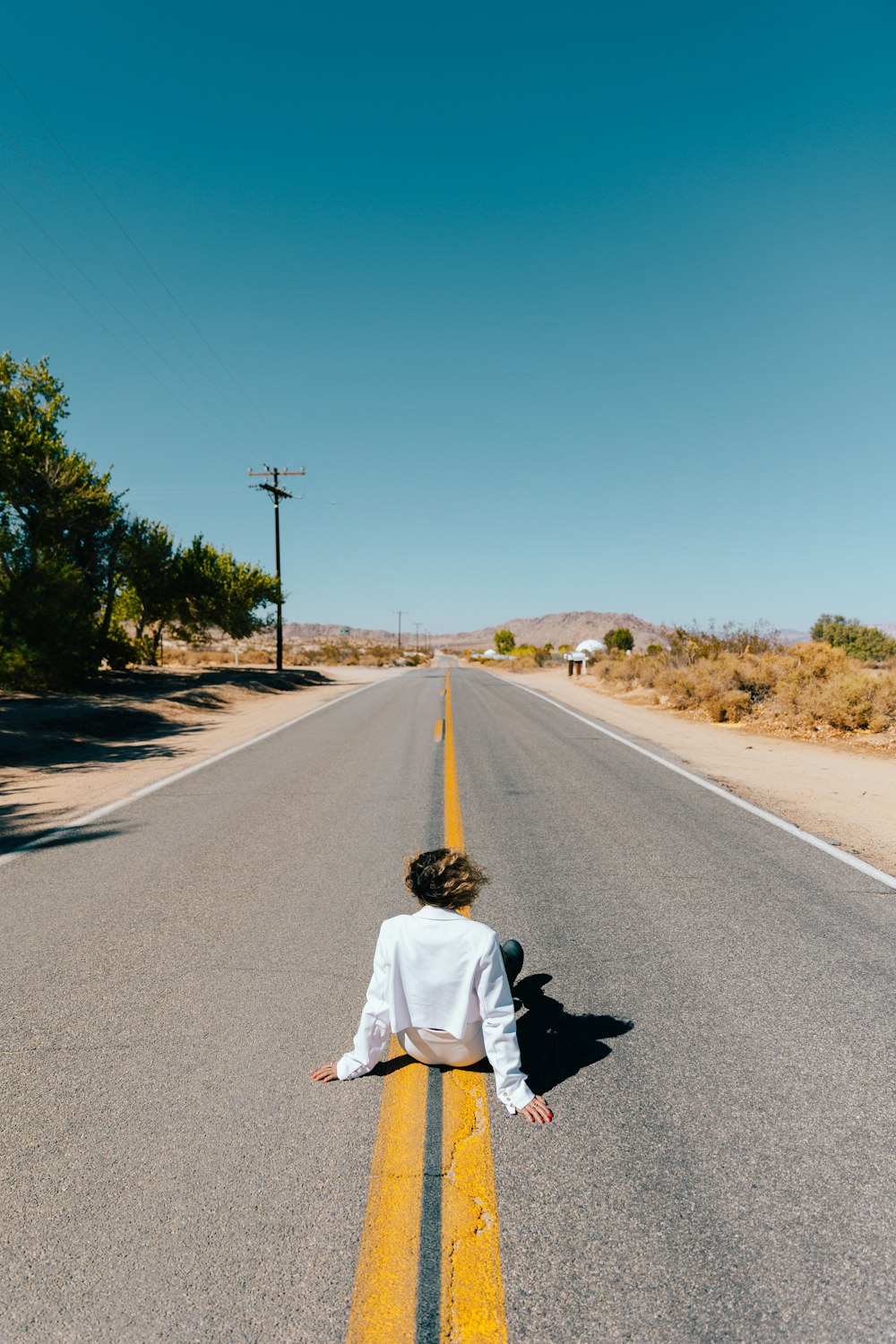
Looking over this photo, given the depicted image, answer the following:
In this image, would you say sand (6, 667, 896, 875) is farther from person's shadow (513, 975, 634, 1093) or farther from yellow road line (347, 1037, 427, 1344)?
yellow road line (347, 1037, 427, 1344)

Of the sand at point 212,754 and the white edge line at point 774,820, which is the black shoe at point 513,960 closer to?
the white edge line at point 774,820

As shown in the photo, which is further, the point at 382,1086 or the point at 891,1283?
the point at 382,1086

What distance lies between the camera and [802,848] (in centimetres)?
688

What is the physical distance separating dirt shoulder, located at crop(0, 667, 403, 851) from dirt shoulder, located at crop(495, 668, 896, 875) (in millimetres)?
7929

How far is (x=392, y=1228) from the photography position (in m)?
2.32

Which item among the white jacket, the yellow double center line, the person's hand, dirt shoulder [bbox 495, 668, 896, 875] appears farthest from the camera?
dirt shoulder [bbox 495, 668, 896, 875]

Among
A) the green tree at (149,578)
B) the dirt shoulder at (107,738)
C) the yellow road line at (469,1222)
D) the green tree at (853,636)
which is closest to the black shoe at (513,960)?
the yellow road line at (469,1222)

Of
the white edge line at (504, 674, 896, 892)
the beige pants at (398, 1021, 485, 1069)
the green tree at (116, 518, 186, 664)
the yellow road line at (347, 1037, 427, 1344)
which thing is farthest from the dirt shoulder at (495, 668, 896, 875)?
the green tree at (116, 518, 186, 664)

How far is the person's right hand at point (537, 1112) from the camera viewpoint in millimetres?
2846

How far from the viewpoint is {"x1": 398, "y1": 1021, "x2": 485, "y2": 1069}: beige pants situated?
10.2 ft

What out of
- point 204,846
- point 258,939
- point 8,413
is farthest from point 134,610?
point 258,939

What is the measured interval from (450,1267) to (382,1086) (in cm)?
100

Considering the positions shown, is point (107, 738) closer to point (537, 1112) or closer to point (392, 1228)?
point (537, 1112)

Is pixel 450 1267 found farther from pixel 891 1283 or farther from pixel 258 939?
pixel 258 939
